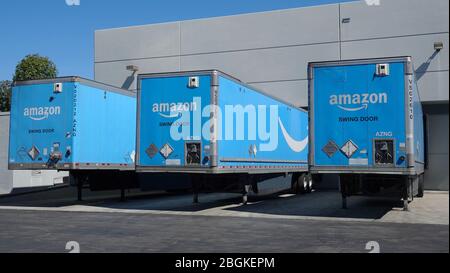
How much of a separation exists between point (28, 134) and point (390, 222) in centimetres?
1136

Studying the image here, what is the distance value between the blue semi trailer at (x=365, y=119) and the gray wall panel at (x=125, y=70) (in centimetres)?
1597

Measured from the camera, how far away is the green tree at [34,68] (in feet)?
174

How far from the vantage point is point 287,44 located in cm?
2636

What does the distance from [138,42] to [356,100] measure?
18832mm

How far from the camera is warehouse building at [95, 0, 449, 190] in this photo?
78.0 feet

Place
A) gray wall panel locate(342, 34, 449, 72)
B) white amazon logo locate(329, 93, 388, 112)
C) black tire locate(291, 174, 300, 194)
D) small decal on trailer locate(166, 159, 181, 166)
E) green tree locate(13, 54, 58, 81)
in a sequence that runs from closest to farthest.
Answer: white amazon logo locate(329, 93, 388, 112), small decal on trailer locate(166, 159, 181, 166), black tire locate(291, 174, 300, 194), gray wall panel locate(342, 34, 449, 72), green tree locate(13, 54, 58, 81)

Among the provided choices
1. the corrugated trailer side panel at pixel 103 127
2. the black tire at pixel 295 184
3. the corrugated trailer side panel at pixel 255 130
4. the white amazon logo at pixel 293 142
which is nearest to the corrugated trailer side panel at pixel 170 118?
the corrugated trailer side panel at pixel 255 130

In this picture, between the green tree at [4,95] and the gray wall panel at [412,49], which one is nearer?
the gray wall panel at [412,49]

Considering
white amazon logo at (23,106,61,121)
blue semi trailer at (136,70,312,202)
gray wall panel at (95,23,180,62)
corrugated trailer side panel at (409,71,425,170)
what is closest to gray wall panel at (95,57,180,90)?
gray wall panel at (95,23,180,62)

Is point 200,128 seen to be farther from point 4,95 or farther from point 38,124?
point 4,95

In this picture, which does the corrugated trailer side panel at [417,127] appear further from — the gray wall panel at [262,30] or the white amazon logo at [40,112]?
the white amazon logo at [40,112]

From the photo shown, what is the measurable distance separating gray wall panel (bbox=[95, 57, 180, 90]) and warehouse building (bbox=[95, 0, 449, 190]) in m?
0.06

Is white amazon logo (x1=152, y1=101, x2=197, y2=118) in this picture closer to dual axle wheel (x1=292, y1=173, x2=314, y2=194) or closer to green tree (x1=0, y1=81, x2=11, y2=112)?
dual axle wheel (x1=292, y1=173, x2=314, y2=194)
